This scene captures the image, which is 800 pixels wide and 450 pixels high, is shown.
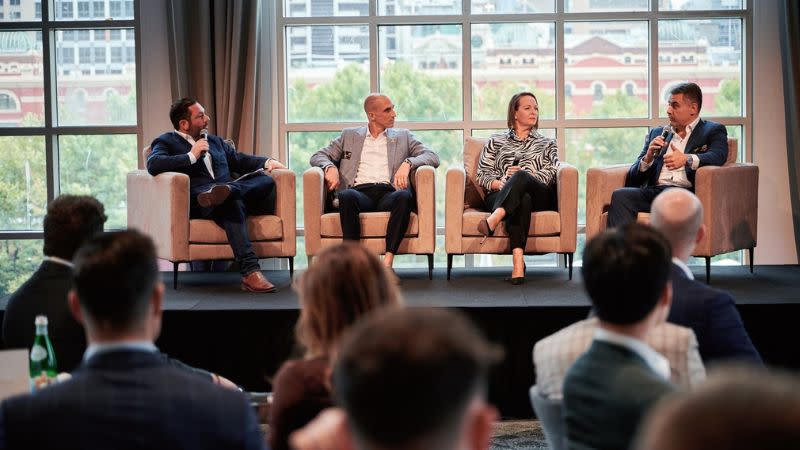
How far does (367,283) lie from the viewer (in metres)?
1.90

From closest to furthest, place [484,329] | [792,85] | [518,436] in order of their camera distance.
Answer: [518,436] < [484,329] < [792,85]

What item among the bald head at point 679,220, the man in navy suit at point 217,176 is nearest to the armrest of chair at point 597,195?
the man in navy suit at point 217,176

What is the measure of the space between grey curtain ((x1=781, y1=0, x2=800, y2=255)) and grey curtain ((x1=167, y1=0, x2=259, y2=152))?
12.2ft

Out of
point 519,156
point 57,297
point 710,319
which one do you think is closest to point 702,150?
point 519,156

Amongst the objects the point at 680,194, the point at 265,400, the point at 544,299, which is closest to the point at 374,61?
the point at 544,299

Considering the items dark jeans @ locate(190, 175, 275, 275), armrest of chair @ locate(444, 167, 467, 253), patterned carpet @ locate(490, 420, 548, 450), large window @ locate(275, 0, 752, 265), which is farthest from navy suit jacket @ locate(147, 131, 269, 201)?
patterned carpet @ locate(490, 420, 548, 450)

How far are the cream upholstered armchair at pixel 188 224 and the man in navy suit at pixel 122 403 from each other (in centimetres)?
385

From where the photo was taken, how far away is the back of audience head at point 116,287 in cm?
174

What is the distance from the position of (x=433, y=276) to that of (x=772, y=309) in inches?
82.3

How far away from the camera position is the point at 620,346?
6.14ft

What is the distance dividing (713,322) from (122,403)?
1.64 m

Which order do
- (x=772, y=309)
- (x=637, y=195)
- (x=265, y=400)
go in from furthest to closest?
(x=637, y=195)
(x=772, y=309)
(x=265, y=400)

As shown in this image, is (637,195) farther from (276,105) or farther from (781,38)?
(276,105)

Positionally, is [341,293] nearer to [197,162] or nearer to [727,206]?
[197,162]
